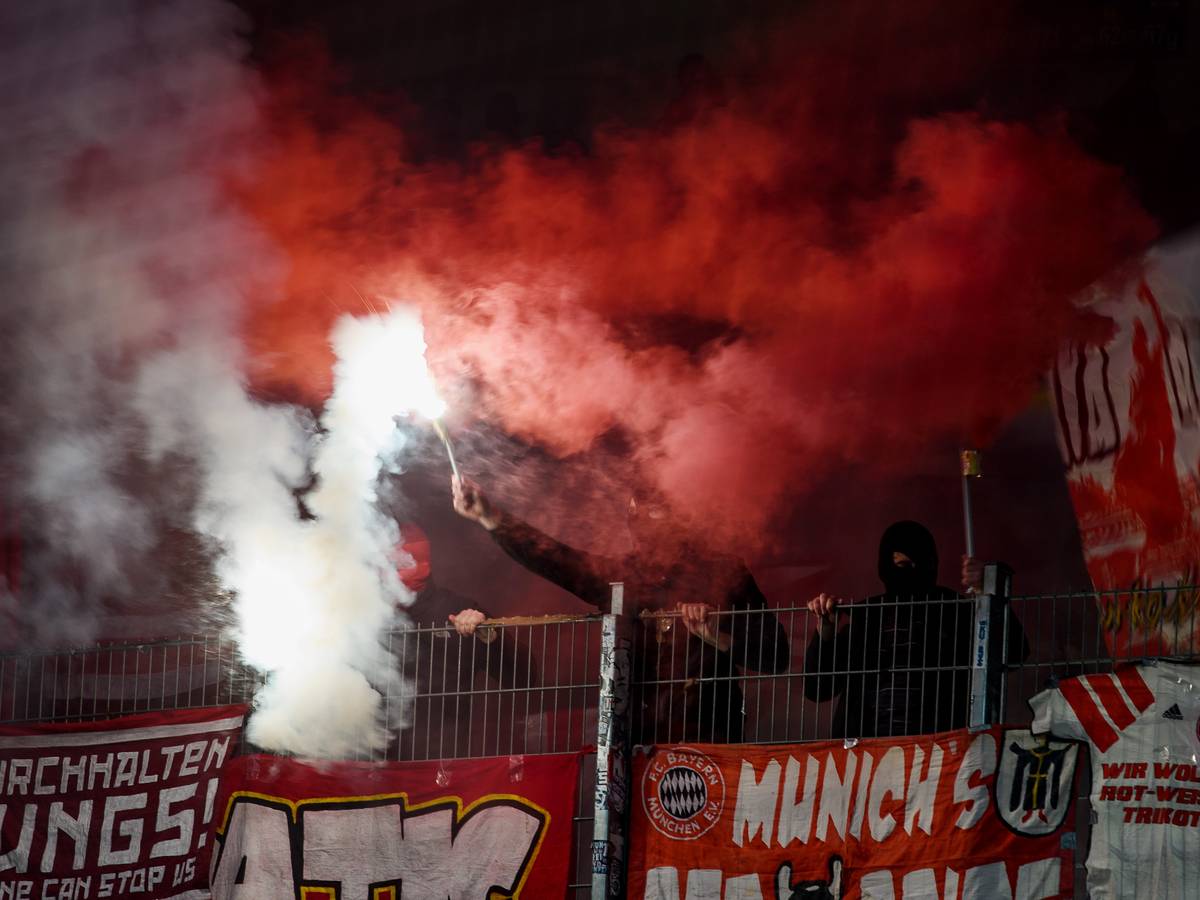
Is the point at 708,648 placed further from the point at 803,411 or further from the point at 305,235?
the point at 305,235

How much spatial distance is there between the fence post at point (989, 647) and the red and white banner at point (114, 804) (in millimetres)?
4083

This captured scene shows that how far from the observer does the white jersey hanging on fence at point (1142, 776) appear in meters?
6.13

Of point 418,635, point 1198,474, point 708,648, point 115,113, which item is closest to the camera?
point 1198,474

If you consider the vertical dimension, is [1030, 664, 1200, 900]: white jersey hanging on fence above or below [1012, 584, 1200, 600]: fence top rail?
below

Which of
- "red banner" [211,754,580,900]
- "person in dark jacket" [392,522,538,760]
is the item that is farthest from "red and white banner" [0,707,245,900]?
"person in dark jacket" [392,522,538,760]

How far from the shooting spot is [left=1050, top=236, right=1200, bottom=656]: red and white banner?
21.8ft

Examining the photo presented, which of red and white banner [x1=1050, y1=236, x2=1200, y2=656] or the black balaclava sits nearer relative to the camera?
red and white banner [x1=1050, y1=236, x2=1200, y2=656]

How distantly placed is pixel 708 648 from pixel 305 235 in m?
4.77

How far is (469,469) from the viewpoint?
10711 millimetres

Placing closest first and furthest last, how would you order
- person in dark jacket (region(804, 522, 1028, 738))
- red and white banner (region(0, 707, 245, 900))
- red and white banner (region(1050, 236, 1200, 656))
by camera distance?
red and white banner (region(1050, 236, 1200, 656)) < person in dark jacket (region(804, 522, 1028, 738)) < red and white banner (region(0, 707, 245, 900))

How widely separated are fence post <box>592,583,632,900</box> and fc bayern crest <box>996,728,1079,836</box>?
1789mm

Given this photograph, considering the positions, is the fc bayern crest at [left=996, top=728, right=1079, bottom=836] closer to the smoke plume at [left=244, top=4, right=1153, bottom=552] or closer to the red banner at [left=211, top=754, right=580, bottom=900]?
the red banner at [left=211, top=754, right=580, bottom=900]

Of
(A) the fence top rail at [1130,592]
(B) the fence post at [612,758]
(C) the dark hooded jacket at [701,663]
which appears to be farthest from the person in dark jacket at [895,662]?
(B) the fence post at [612,758]

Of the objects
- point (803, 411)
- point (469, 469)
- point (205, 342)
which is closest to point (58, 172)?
point (205, 342)
